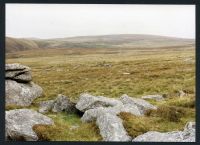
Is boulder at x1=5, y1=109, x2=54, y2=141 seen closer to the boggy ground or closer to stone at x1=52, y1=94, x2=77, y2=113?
the boggy ground

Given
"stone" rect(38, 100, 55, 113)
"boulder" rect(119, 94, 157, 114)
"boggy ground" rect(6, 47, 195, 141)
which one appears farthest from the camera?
"stone" rect(38, 100, 55, 113)

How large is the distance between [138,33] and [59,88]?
6.97 metres

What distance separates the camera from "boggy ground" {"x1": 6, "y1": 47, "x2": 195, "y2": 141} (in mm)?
24016

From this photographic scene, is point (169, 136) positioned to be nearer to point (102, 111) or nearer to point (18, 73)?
point (102, 111)

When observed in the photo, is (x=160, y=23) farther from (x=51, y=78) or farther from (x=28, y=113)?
(x=28, y=113)

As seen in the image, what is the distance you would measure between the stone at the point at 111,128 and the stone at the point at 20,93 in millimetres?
8040

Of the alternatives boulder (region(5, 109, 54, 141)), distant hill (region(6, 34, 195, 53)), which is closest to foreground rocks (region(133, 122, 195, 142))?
boulder (region(5, 109, 54, 141))

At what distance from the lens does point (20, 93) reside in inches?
1183

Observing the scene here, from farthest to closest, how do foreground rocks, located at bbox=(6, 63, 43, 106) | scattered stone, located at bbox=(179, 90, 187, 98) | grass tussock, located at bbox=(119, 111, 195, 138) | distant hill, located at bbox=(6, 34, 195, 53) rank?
distant hill, located at bbox=(6, 34, 195, 53)
scattered stone, located at bbox=(179, 90, 187, 98)
foreground rocks, located at bbox=(6, 63, 43, 106)
grass tussock, located at bbox=(119, 111, 195, 138)

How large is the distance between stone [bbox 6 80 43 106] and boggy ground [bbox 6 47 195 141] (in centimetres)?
50

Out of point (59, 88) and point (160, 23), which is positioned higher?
point (160, 23)

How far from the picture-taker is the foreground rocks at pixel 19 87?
97.2 feet

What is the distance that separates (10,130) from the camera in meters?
22.4

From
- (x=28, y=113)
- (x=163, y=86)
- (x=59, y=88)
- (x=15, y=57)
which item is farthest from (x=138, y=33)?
(x=28, y=113)
